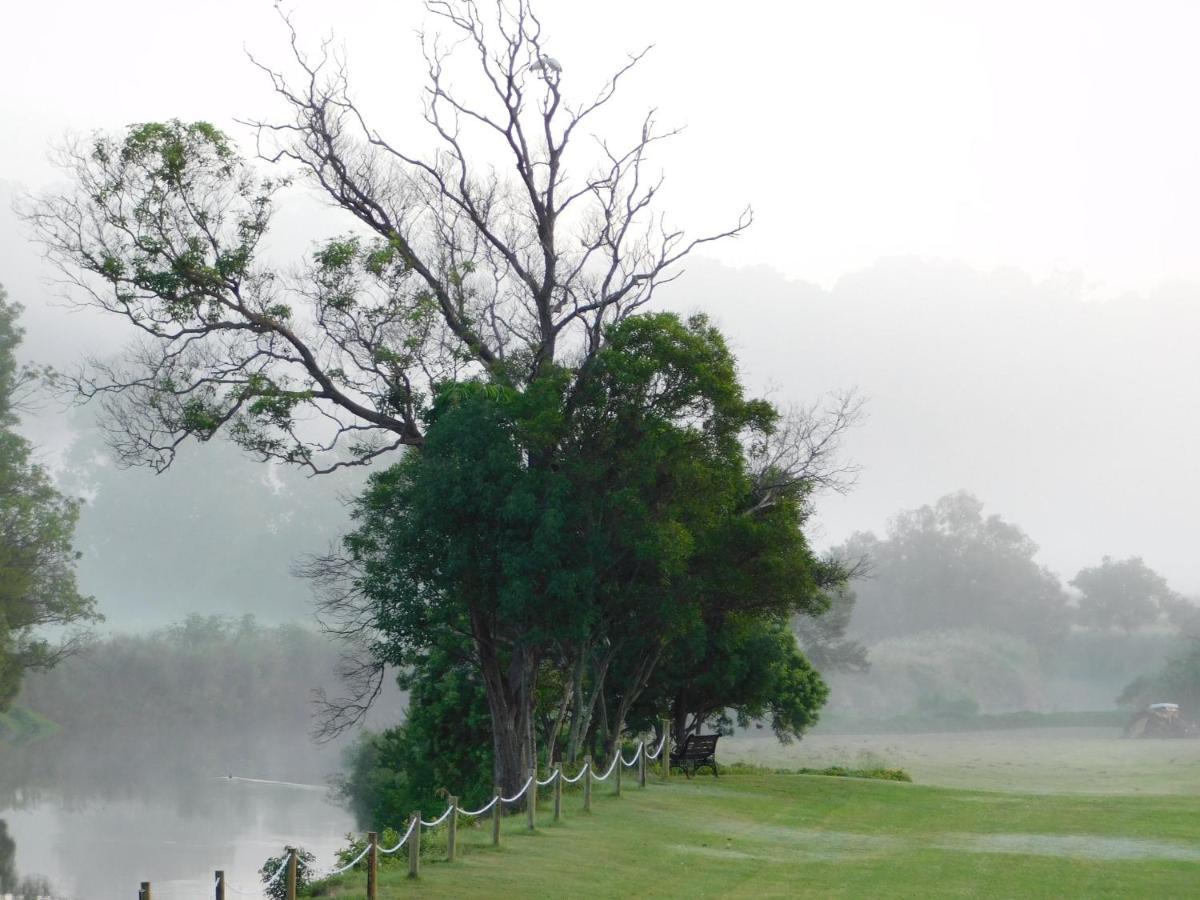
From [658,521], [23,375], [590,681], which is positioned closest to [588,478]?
[658,521]

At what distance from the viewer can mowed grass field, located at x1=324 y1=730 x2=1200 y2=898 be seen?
48.3 ft

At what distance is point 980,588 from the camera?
101 m

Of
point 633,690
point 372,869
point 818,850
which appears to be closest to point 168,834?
point 633,690

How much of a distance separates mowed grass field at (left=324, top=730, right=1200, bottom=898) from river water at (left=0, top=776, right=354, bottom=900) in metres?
11.5

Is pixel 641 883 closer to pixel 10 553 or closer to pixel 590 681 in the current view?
pixel 590 681

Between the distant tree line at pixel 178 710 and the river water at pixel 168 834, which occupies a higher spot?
the distant tree line at pixel 178 710

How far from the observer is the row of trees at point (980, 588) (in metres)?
95.2

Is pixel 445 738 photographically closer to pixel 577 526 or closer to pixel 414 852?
pixel 577 526

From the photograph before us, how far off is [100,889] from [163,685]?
1728 inches

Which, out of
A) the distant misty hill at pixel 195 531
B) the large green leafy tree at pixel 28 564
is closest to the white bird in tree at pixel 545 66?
the large green leafy tree at pixel 28 564

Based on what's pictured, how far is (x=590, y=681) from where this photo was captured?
91.0ft

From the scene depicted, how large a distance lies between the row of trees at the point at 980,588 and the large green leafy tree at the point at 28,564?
5802 cm

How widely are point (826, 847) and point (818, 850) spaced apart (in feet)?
1.33

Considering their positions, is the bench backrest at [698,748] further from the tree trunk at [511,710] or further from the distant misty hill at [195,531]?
the distant misty hill at [195,531]
